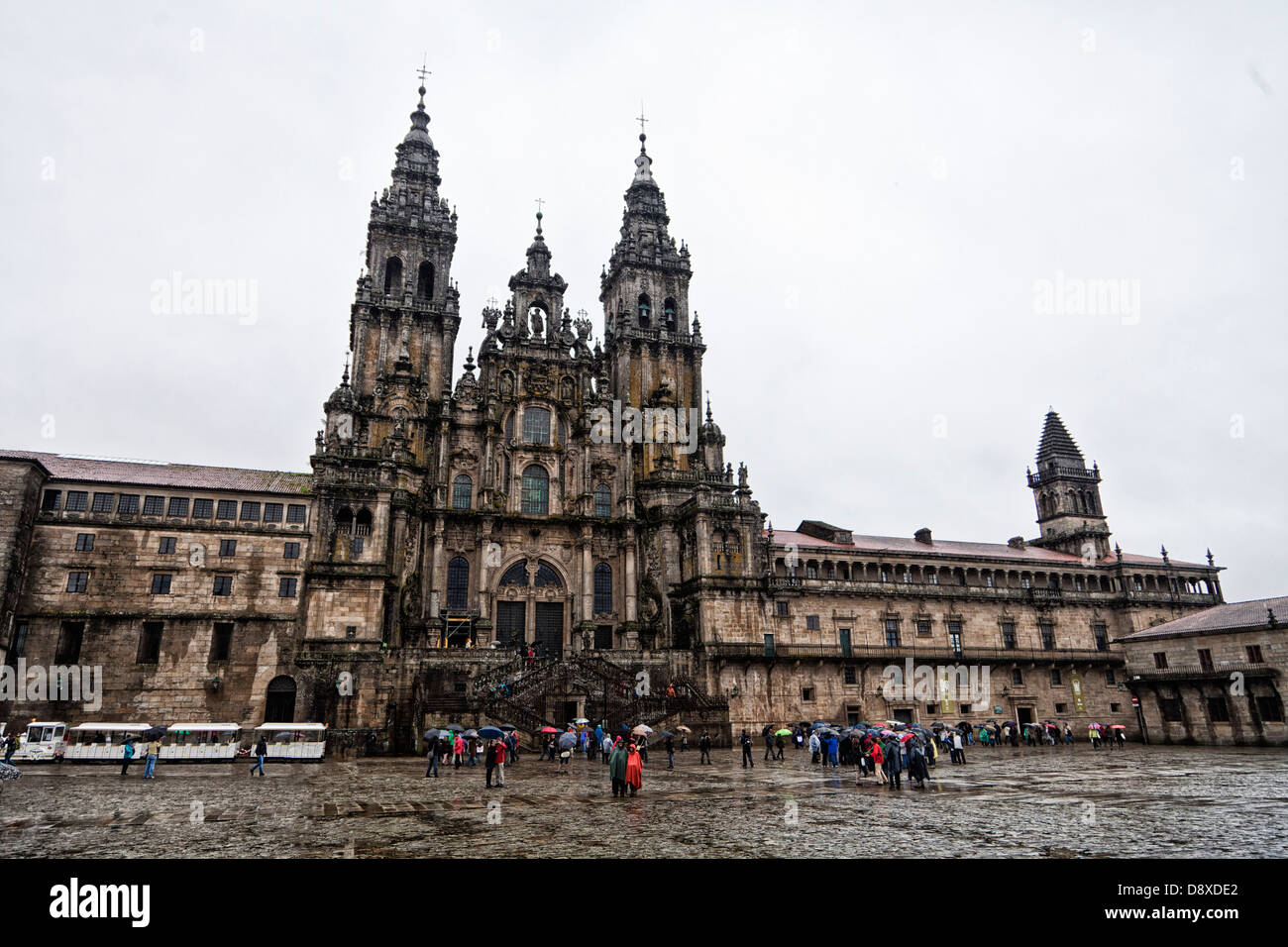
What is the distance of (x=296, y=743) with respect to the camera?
37.2 m

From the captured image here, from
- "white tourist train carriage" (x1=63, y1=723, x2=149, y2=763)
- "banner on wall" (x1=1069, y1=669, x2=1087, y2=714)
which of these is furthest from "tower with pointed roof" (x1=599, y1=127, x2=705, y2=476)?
"white tourist train carriage" (x1=63, y1=723, x2=149, y2=763)

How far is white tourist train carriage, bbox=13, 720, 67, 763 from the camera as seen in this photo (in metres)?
34.9

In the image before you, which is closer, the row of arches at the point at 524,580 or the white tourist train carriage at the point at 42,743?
the white tourist train carriage at the point at 42,743

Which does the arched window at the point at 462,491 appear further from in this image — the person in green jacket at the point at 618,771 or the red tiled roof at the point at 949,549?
the person in green jacket at the point at 618,771

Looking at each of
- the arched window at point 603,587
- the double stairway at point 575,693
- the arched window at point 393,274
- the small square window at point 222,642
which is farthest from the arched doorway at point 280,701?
the arched window at point 393,274

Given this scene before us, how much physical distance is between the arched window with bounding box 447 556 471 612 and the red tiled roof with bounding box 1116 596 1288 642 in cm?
4746

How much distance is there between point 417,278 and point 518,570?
949 inches

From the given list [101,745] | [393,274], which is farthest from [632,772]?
[393,274]

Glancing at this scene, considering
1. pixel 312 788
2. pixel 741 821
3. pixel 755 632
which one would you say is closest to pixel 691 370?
pixel 755 632

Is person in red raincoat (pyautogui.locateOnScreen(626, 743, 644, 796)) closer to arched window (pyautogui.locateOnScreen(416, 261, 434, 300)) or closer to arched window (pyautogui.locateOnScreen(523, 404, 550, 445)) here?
arched window (pyautogui.locateOnScreen(523, 404, 550, 445))

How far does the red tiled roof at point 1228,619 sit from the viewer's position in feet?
158

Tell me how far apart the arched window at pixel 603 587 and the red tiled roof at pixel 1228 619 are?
1479 inches
